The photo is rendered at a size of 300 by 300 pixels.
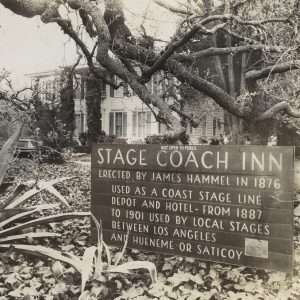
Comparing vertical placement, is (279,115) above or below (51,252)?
above

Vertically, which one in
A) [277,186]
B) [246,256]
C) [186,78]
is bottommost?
[246,256]

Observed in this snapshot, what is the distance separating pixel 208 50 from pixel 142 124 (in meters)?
0.92

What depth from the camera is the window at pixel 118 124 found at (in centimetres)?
396

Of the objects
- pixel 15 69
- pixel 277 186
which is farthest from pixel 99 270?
pixel 15 69

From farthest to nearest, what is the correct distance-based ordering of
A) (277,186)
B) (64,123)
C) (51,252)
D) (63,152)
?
(64,123) → (63,152) → (51,252) → (277,186)

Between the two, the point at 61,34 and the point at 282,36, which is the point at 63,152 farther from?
the point at 282,36

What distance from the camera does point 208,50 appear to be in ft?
13.6

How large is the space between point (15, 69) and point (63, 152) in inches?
46.1

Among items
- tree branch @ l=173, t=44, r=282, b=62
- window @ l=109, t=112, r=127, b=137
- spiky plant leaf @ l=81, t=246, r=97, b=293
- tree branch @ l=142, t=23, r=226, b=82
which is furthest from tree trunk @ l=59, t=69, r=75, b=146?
spiky plant leaf @ l=81, t=246, r=97, b=293

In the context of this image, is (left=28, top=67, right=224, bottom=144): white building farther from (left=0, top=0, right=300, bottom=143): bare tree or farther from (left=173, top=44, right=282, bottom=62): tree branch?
(left=173, top=44, right=282, bottom=62): tree branch

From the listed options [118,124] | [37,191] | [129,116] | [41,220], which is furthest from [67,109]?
[41,220]

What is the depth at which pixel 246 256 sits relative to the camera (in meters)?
2.58

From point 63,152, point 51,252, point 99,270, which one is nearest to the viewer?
point 99,270

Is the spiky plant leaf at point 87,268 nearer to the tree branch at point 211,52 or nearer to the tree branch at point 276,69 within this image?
the tree branch at point 276,69
